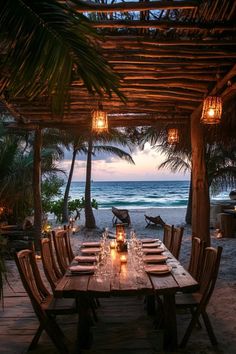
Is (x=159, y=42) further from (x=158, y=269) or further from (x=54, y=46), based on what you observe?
(x=54, y=46)

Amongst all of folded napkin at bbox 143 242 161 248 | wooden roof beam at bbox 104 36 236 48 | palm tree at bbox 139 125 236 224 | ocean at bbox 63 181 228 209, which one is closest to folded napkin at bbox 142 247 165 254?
folded napkin at bbox 143 242 161 248

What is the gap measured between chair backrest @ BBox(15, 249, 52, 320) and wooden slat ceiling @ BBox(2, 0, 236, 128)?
4.17 feet

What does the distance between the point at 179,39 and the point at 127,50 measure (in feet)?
1.88

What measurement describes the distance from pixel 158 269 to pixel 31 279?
1.10 m

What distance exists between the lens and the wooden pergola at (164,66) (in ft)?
10.4

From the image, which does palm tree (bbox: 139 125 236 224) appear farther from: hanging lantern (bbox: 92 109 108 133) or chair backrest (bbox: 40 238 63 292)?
chair backrest (bbox: 40 238 63 292)

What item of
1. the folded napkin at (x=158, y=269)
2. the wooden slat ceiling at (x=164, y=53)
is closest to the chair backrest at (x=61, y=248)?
the folded napkin at (x=158, y=269)

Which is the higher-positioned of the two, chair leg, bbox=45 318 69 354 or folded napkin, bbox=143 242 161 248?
folded napkin, bbox=143 242 161 248

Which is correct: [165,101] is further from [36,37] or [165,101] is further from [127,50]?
[36,37]

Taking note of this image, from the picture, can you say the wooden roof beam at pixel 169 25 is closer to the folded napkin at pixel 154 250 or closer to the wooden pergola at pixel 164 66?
the wooden pergola at pixel 164 66

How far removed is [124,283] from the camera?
10.1 feet

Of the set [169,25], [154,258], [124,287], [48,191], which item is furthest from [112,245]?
[48,191]

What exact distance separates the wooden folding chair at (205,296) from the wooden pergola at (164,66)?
1.59m

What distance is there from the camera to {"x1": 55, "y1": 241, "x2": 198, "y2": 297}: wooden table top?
9.59 feet
